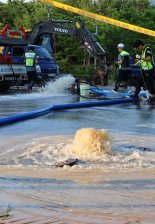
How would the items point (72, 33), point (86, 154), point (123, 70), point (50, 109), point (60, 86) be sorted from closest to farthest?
point (86, 154), point (50, 109), point (123, 70), point (60, 86), point (72, 33)

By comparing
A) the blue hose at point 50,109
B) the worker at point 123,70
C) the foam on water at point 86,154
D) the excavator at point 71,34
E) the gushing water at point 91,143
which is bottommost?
the blue hose at point 50,109

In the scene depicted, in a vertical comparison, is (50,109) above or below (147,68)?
below

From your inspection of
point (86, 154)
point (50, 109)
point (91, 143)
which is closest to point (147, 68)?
point (50, 109)

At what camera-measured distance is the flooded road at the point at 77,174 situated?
175 inches

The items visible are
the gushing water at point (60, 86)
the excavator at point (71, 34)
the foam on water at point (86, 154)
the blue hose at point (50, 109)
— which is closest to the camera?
the foam on water at point (86, 154)

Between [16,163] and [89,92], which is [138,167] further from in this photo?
[89,92]

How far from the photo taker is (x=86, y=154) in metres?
6.79

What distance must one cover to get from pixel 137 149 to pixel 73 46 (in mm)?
28593

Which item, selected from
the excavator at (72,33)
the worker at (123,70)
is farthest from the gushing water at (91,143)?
the excavator at (72,33)

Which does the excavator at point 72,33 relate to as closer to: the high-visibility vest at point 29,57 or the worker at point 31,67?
the worker at point 31,67

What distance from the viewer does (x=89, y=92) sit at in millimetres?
17406

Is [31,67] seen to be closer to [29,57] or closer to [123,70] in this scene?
[29,57]

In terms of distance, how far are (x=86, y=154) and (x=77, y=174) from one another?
1004 mm

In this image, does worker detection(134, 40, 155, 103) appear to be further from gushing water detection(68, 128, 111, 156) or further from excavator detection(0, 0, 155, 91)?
gushing water detection(68, 128, 111, 156)
